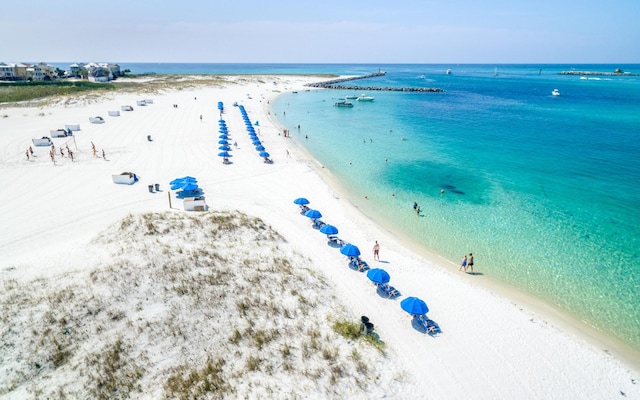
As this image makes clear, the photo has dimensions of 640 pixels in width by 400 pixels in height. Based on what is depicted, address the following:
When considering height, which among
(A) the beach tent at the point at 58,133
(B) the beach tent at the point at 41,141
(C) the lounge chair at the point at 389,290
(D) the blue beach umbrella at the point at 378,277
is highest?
(A) the beach tent at the point at 58,133

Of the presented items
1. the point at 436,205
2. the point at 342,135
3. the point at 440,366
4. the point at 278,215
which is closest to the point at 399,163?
the point at 436,205

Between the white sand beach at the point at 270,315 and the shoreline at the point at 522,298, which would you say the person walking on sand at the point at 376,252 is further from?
the shoreline at the point at 522,298

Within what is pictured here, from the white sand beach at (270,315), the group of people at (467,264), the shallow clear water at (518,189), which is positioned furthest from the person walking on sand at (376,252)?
the group of people at (467,264)

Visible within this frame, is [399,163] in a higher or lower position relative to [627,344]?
higher

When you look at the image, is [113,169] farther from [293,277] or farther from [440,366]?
[440,366]

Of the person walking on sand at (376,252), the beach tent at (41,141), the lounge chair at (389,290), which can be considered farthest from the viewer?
the beach tent at (41,141)

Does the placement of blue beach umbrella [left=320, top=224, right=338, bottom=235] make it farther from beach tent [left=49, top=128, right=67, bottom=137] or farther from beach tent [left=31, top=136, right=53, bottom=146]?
beach tent [left=49, top=128, right=67, bottom=137]

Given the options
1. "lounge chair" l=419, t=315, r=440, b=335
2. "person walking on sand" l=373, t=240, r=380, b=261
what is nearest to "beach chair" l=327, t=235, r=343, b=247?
"person walking on sand" l=373, t=240, r=380, b=261
